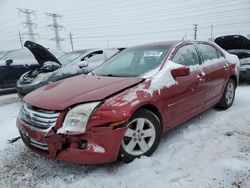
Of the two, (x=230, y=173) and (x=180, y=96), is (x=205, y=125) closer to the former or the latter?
(x=180, y=96)

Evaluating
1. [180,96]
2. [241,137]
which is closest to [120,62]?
[180,96]

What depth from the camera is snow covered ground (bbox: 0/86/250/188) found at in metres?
2.43

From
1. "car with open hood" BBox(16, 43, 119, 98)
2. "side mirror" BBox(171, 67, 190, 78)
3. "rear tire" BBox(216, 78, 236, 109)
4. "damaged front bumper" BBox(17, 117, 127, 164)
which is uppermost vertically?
"side mirror" BBox(171, 67, 190, 78)

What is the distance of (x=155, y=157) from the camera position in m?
2.88

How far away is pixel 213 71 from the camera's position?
4016mm

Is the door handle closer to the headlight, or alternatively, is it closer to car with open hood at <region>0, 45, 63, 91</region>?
the headlight

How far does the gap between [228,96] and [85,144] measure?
3.31m

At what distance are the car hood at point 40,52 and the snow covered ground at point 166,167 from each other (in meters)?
2.83

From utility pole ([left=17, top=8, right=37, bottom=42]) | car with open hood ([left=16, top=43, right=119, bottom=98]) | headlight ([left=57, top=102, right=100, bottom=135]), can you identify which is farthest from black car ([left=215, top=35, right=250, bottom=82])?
utility pole ([left=17, top=8, right=37, bottom=42])

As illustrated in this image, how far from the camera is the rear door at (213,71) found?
390 cm

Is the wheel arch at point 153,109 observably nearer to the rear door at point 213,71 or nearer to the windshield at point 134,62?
the windshield at point 134,62

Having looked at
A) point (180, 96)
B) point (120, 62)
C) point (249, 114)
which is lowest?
point (249, 114)

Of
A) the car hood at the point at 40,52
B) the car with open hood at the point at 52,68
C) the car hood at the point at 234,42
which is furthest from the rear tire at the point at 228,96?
the car hood at the point at 40,52

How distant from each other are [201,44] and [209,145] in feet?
6.16
